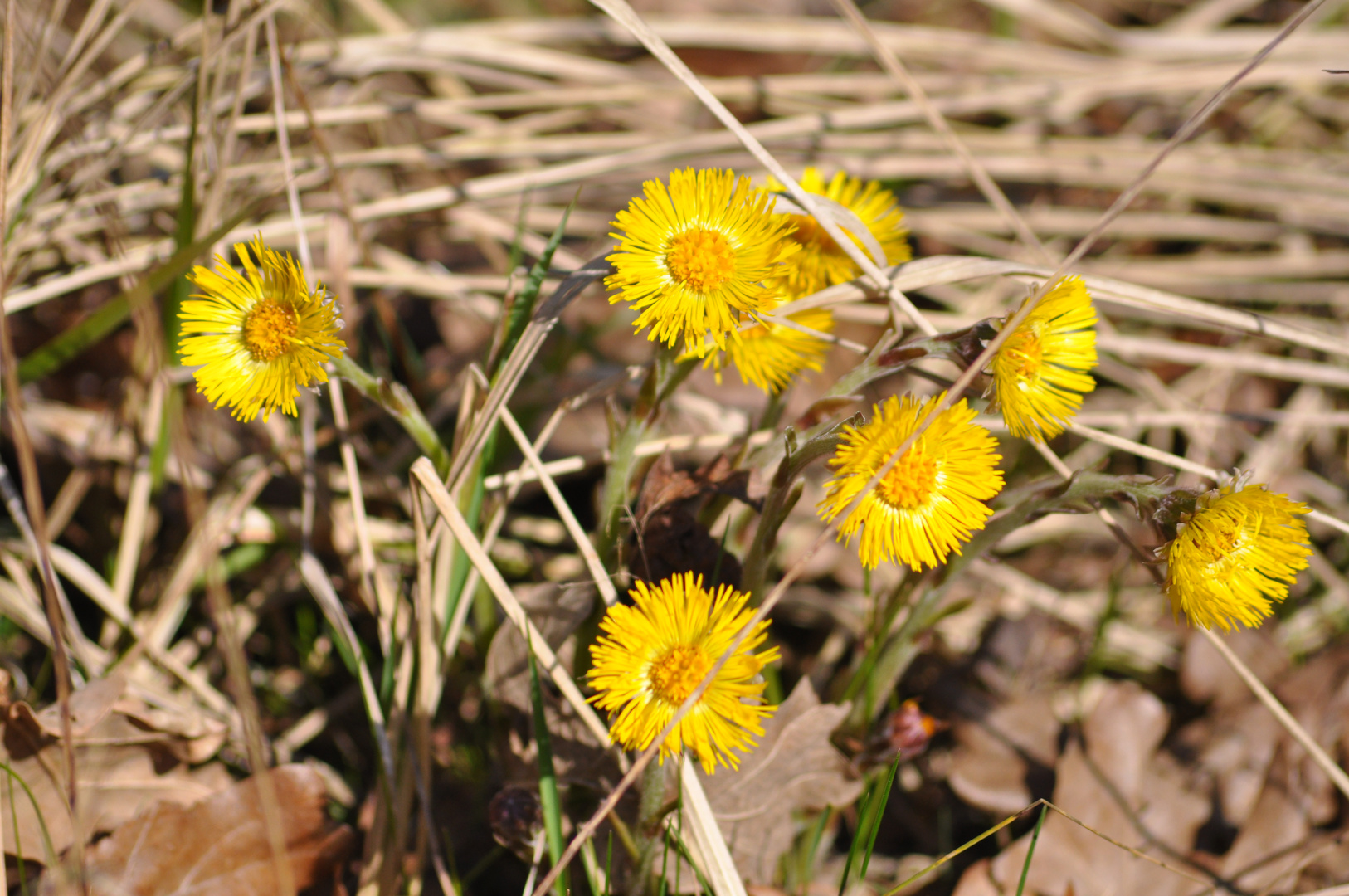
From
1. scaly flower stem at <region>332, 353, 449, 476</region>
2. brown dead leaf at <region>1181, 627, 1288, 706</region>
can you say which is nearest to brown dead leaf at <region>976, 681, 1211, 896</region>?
brown dead leaf at <region>1181, 627, 1288, 706</region>

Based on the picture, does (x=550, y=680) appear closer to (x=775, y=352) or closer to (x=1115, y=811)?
(x=775, y=352)

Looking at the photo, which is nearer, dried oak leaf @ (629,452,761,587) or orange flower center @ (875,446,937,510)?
orange flower center @ (875,446,937,510)

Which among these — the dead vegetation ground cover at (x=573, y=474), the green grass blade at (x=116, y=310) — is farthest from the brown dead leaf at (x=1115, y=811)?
the green grass blade at (x=116, y=310)

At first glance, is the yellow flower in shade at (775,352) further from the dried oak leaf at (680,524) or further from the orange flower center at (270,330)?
the orange flower center at (270,330)

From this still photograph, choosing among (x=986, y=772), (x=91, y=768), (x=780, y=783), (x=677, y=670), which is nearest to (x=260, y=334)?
(x=677, y=670)

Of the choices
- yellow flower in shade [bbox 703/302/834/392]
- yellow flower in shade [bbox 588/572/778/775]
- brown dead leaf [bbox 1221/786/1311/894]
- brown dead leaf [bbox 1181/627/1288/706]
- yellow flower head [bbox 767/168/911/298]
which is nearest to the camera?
yellow flower in shade [bbox 588/572/778/775]

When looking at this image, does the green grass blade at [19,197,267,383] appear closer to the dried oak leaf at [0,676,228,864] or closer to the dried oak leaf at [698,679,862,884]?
the dried oak leaf at [0,676,228,864]

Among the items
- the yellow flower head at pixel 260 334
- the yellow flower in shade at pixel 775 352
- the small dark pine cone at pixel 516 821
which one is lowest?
the small dark pine cone at pixel 516 821

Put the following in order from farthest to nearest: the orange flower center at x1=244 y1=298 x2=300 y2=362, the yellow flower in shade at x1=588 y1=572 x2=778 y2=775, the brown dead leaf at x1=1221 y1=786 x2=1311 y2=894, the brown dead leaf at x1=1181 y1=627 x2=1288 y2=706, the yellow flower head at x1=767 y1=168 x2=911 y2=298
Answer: the brown dead leaf at x1=1181 y1=627 x2=1288 y2=706
the brown dead leaf at x1=1221 y1=786 x2=1311 y2=894
the yellow flower head at x1=767 y1=168 x2=911 y2=298
the orange flower center at x1=244 y1=298 x2=300 y2=362
the yellow flower in shade at x1=588 y1=572 x2=778 y2=775
